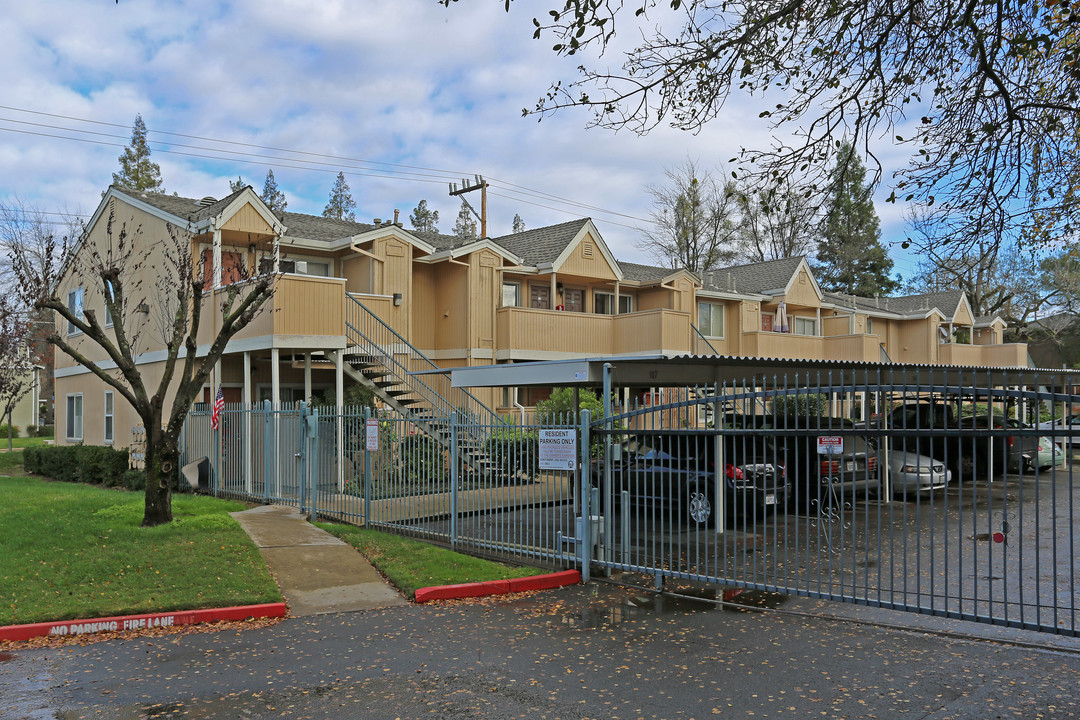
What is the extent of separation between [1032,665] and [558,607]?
4475mm

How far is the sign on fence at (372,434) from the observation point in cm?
1307

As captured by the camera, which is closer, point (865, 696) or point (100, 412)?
point (865, 696)

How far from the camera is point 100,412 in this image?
26.4m

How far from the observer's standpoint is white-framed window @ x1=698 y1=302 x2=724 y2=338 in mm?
32969

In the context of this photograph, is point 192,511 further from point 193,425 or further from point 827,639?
point 827,639

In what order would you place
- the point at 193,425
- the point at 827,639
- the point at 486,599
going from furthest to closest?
the point at 193,425 → the point at 486,599 → the point at 827,639

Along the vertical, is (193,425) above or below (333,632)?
above

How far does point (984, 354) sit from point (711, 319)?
1808 cm

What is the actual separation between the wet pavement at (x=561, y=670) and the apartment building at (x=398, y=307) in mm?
10423

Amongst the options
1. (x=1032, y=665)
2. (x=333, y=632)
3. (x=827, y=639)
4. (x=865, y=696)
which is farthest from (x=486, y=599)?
(x=1032, y=665)

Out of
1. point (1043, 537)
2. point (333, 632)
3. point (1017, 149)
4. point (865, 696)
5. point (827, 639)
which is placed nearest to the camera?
point (865, 696)

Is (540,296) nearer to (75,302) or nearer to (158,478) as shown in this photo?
(75,302)

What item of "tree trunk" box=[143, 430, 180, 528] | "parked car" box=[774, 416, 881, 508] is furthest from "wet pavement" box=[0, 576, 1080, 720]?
"tree trunk" box=[143, 430, 180, 528]

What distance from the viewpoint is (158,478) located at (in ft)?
40.3
